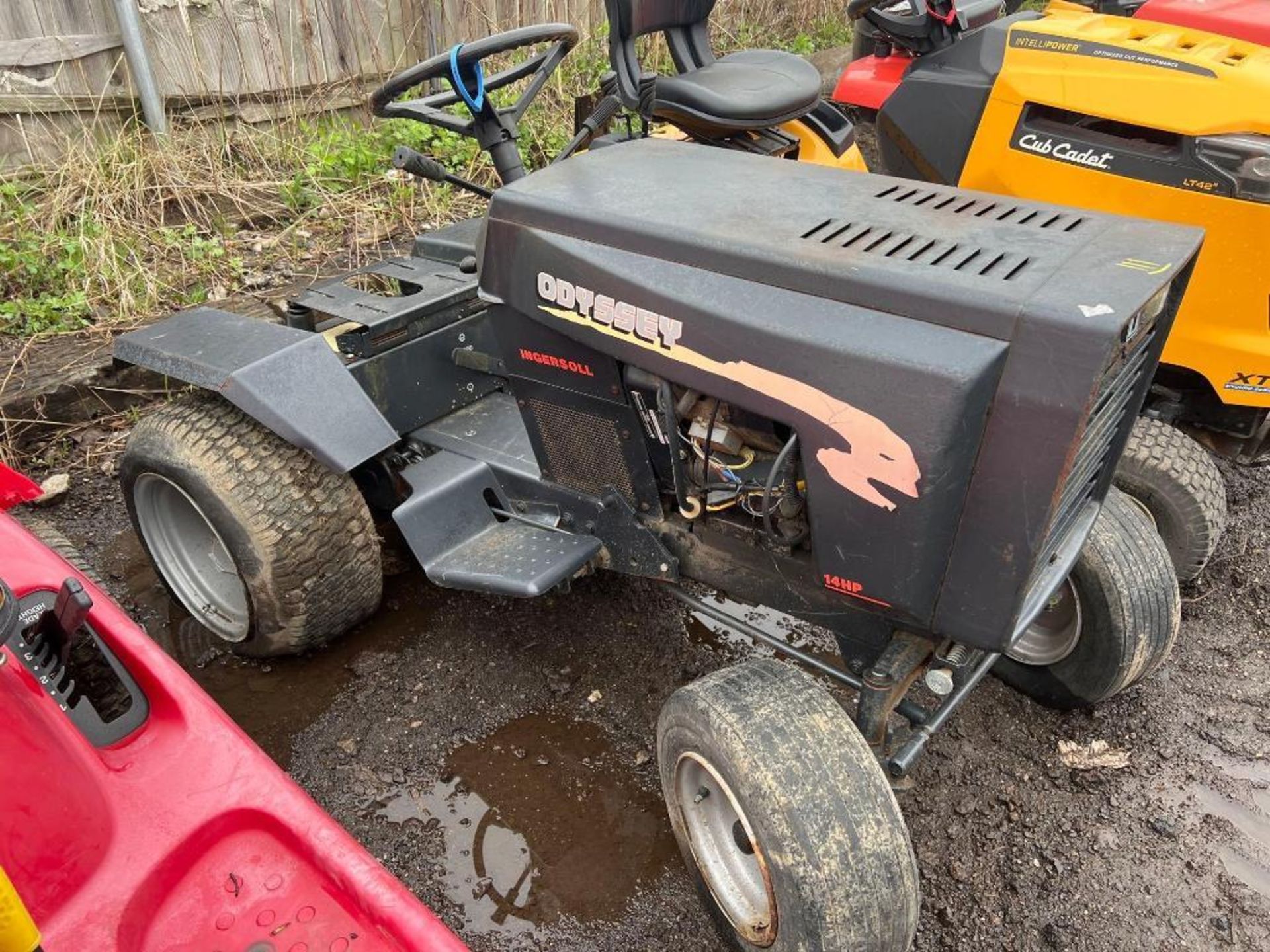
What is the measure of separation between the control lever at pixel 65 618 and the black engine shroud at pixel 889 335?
3.17 feet

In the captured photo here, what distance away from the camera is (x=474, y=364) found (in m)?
2.83

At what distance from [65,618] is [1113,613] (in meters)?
2.12

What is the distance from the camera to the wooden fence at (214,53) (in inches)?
166

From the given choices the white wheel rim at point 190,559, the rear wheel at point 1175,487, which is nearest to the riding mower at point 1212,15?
the rear wheel at point 1175,487

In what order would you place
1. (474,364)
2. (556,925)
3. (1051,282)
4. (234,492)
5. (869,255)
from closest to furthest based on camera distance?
1. (1051,282)
2. (869,255)
3. (556,925)
4. (234,492)
5. (474,364)

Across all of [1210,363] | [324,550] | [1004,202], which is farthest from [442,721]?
[1210,363]

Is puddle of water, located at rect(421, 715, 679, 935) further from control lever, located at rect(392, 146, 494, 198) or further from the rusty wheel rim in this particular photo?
control lever, located at rect(392, 146, 494, 198)

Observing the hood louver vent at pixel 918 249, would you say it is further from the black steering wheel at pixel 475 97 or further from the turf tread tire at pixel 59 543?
the turf tread tire at pixel 59 543

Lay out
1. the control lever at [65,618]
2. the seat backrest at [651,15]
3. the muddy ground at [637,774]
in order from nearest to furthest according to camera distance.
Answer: the control lever at [65,618] < the muddy ground at [637,774] < the seat backrest at [651,15]

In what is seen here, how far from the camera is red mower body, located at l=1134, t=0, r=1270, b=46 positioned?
2859 millimetres

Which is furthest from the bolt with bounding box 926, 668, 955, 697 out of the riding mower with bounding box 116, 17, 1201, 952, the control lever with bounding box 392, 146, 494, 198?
the control lever with bounding box 392, 146, 494, 198

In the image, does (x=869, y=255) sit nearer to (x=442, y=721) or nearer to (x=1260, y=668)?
(x=442, y=721)

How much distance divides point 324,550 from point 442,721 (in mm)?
514

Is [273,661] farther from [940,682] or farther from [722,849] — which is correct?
A: [940,682]
